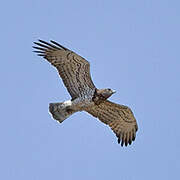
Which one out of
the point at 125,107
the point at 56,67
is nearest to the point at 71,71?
the point at 56,67

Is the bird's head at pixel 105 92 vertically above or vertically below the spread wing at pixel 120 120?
above

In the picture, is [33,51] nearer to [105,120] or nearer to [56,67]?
[56,67]

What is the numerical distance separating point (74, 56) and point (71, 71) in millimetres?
492

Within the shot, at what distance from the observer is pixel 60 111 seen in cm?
2147

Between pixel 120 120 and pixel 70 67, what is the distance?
7.35 ft

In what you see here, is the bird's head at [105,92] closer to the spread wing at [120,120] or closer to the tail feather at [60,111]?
the spread wing at [120,120]

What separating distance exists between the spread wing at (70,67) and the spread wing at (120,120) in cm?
87

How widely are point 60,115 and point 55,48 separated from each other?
1.77m

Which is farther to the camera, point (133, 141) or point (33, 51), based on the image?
point (133, 141)

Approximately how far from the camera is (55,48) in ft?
69.6

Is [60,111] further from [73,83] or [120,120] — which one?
[120,120]

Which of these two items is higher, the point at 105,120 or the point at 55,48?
the point at 55,48

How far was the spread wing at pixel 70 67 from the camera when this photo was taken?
21.2 metres

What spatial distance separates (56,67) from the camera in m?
21.4
